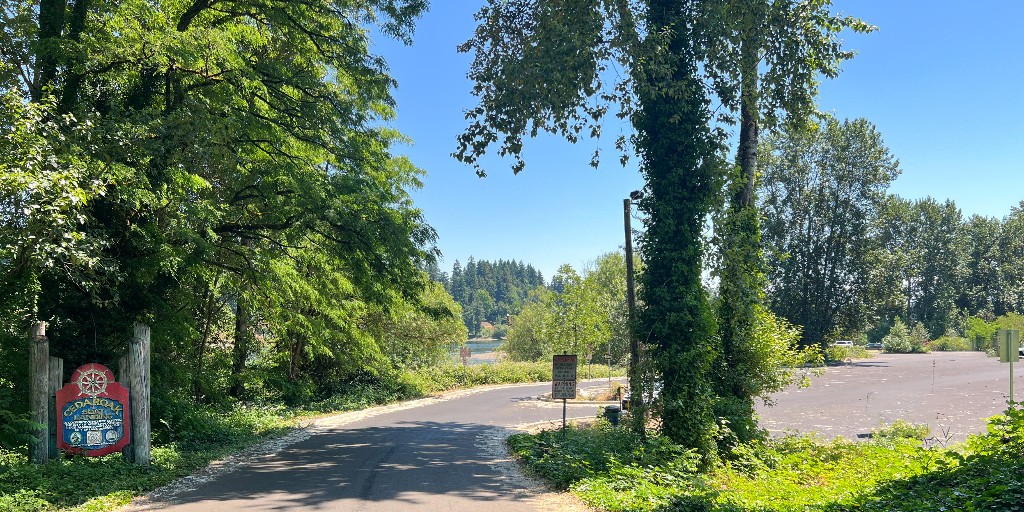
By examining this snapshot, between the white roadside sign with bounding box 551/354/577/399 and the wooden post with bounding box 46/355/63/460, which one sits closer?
the wooden post with bounding box 46/355/63/460

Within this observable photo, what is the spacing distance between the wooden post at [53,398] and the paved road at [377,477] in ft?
7.20

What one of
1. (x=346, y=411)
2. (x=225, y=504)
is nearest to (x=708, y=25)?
(x=225, y=504)

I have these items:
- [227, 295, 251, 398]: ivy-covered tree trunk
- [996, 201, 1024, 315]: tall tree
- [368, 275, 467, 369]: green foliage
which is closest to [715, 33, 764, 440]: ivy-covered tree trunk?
[368, 275, 467, 369]: green foliage

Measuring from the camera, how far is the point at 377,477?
10.6 metres

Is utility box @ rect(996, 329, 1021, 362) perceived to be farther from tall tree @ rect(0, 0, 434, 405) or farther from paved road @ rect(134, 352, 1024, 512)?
tall tree @ rect(0, 0, 434, 405)

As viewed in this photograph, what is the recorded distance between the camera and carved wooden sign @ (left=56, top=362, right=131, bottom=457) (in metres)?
10.3

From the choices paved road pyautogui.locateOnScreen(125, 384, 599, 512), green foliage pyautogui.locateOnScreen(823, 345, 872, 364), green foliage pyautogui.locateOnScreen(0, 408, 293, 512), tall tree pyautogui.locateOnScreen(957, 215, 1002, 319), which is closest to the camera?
green foliage pyautogui.locateOnScreen(0, 408, 293, 512)

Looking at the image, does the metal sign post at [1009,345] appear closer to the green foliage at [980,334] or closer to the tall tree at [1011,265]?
the green foliage at [980,334]

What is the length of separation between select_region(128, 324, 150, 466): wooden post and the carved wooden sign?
126 millimetres

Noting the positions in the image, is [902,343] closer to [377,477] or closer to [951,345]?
[951,345]

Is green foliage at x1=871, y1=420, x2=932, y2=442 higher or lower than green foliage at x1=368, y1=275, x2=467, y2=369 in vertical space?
lower

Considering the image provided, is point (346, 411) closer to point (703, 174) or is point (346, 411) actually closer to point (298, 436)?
point (298, 436)

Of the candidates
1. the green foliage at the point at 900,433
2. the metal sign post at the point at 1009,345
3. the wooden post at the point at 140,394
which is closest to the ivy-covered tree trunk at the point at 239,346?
the wooden post at the point at 140,394

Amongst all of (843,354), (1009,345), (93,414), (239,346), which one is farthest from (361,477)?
(843,354)
